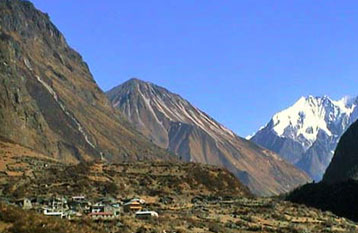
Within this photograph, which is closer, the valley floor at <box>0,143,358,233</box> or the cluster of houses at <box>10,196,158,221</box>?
the valley floor at <box>0,143,358,233</box>

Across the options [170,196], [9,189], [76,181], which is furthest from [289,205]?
[9,189]

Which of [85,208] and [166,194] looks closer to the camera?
[85,208]

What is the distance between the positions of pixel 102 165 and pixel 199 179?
20.3 meters

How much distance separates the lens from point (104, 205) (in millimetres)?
77375

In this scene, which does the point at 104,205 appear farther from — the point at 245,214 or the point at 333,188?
the point at 333,188

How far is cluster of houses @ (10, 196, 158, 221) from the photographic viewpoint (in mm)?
70188

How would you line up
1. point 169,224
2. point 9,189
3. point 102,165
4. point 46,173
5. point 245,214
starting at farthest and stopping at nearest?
point 102,165
point 46,173
point 9,189
point 245,214
point 169,224

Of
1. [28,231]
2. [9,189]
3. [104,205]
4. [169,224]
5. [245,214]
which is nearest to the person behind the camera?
[28,231]

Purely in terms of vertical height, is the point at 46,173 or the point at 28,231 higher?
the point at 46,173

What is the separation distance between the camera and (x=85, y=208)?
7931cm

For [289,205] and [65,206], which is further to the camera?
[289,205]

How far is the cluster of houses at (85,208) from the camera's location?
230 feet

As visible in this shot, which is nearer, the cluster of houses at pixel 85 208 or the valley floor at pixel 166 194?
the valley floor at pixel 166 194

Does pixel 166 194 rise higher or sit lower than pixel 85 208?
higher
